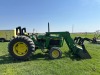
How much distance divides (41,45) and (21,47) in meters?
1.48

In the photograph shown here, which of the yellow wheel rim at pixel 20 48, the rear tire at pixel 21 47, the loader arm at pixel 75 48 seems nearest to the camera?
the rear tire at pixel 21 47

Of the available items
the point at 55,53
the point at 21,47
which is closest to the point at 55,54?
the point at 55,53

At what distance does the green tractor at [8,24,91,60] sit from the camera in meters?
10.1

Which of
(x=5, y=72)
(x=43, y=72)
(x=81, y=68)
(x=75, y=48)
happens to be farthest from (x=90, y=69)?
(x=5, y=72)

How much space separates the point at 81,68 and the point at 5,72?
10.9 feet

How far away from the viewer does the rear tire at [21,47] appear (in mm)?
10058

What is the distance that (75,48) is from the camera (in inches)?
420

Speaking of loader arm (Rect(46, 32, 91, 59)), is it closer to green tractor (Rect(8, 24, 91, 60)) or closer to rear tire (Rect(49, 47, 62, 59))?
green tractor (Rect(8, 24, 91, 60))

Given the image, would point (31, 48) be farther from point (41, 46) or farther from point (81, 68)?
point (81, 68)

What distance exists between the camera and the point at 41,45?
444 inches

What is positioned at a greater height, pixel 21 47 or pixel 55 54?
pixel 21 47

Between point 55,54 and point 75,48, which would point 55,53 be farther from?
point 75,48

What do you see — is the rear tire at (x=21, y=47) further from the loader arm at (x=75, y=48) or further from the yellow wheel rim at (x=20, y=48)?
the loader arm at (x=75, y=48)

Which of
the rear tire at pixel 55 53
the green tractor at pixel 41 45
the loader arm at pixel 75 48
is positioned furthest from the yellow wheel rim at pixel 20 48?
the loader arm at pixel 75 48
